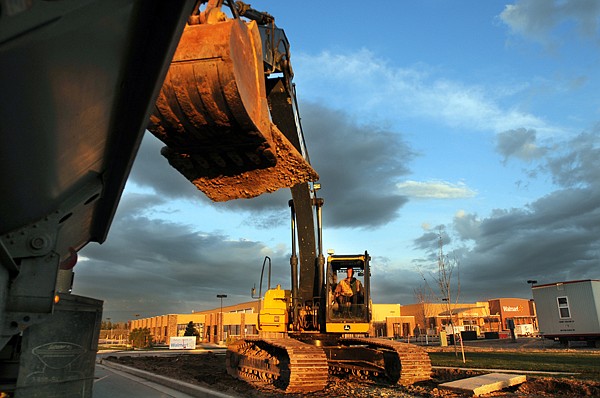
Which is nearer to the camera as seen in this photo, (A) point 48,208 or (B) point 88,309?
(A) point 48,208

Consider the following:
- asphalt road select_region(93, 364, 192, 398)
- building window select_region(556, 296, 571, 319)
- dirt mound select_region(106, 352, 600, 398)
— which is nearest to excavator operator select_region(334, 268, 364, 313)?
dirt mound select_region(106, 352, 600, 398)

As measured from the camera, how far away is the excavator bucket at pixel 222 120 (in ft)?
13.3

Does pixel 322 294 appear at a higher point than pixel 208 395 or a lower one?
higher

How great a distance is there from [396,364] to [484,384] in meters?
2.35

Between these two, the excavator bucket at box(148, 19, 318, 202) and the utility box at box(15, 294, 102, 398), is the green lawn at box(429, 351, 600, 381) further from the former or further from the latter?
the utility box at box(15, 294, 102, 398)

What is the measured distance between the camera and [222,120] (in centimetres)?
437

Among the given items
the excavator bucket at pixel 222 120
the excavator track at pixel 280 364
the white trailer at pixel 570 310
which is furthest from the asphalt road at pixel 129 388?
the white trailer at pixel 570 310

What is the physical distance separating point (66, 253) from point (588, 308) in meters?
27.5

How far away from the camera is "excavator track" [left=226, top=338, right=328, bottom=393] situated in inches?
367

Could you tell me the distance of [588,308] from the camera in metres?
25.0

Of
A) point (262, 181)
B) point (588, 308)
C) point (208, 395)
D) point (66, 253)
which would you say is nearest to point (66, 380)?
point (66, 253)

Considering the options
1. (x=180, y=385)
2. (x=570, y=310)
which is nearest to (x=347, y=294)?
(x=180, y=385)

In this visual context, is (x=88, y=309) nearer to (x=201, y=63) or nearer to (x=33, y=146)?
(x=33, y=146)

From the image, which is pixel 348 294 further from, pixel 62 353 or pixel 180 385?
pixel 62 353
